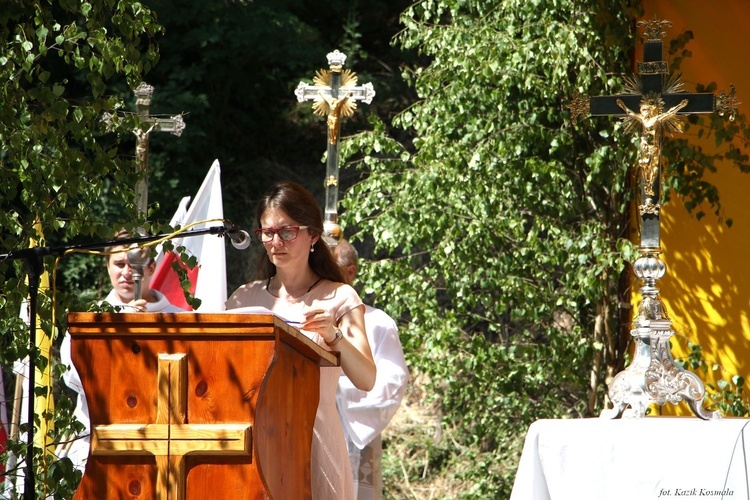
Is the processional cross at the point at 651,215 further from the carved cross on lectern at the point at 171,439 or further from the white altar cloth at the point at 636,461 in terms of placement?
the carved cross on lectern at the point at 171,439

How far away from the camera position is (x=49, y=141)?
10.2 feet

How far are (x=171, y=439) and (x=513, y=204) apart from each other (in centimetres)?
428

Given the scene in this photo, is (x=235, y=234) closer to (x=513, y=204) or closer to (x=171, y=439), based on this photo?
(x=171, y=439)

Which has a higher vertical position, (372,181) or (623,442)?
(372,181)

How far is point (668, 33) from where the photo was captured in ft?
19.4

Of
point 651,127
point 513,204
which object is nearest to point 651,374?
point 651,127

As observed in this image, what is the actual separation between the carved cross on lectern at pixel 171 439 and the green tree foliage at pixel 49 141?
661 millimetres

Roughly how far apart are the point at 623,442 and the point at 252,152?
8.07 meters

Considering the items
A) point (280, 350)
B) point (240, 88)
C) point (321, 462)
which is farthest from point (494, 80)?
point (240, 88)

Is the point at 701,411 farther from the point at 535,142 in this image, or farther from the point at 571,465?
the point at 535,142

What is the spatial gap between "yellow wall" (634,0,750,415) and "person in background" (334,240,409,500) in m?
1.63

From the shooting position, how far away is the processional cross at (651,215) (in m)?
4.29

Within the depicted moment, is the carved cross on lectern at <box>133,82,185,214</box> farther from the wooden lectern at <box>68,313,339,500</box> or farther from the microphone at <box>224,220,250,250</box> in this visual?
the wooden lectern at <box>68,313,339,500</box>

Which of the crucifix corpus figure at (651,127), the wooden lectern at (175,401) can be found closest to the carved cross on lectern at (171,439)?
the wooden lectern at (175,401)
